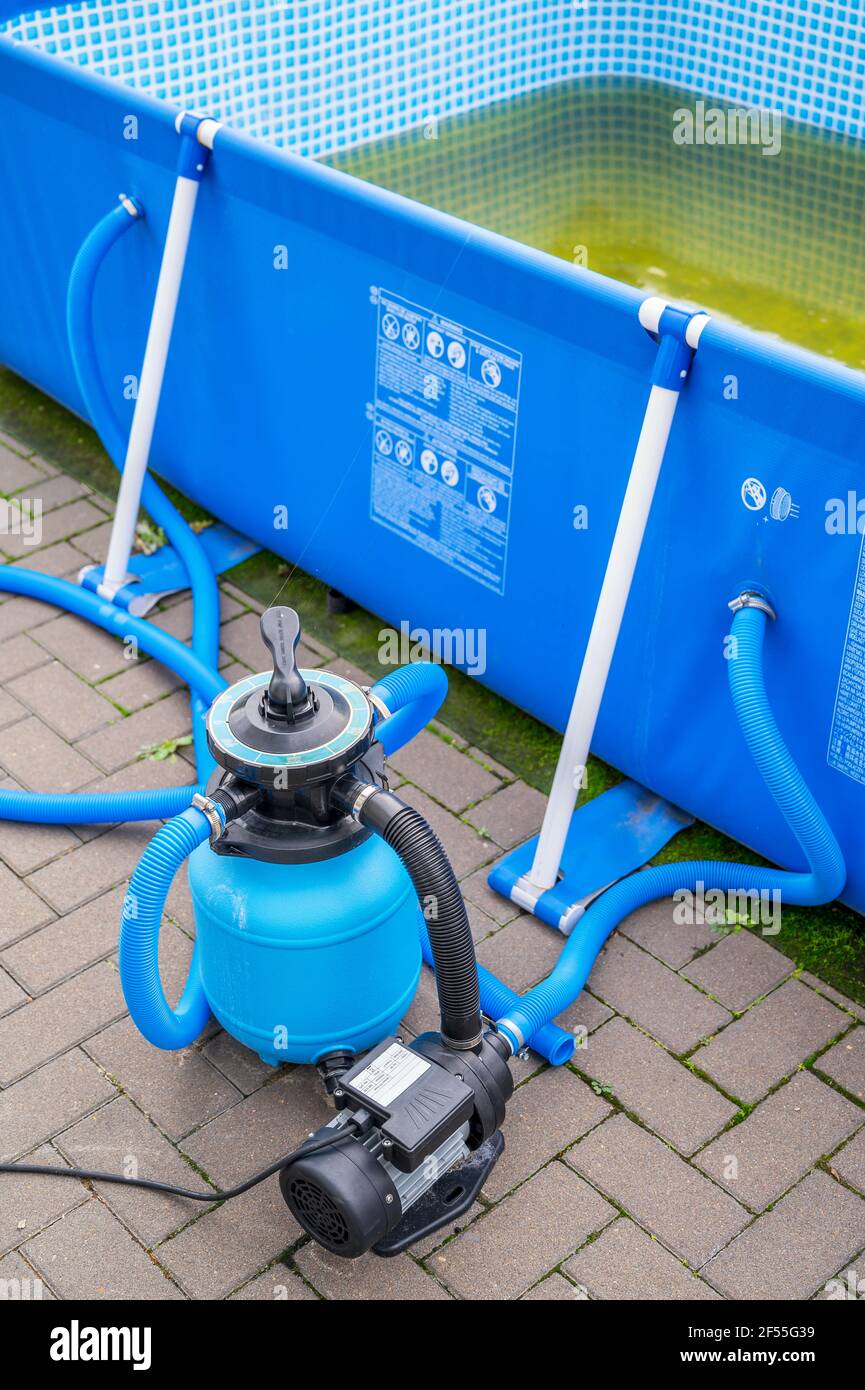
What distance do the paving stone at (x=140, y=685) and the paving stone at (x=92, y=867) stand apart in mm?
573

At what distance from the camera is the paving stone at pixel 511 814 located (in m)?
4.10

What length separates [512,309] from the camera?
143 inches

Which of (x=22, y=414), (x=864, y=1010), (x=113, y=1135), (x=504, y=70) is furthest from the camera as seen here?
(x=504, y=70)

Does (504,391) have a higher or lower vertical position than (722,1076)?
higher

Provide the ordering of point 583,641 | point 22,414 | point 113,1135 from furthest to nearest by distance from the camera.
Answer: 1. point 22,414
2. point 583,641
3. point 113,1135

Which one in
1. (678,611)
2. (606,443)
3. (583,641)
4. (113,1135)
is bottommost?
(113,1135)

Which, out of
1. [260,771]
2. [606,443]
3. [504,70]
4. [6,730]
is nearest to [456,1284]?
[260,771]

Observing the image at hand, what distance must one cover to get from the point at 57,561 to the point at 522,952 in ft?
7.85

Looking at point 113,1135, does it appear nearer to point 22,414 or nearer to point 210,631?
point 210,631

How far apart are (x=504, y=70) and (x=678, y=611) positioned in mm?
4374

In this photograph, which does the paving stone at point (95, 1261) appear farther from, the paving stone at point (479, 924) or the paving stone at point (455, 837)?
the paving stone at point (455, 837)

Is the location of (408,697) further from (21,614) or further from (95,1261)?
(21,614)

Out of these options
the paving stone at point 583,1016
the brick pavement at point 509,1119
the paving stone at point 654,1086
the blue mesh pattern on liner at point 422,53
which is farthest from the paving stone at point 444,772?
the blue mesh pattern on liner at point 422,53

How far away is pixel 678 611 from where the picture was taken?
366 cm
